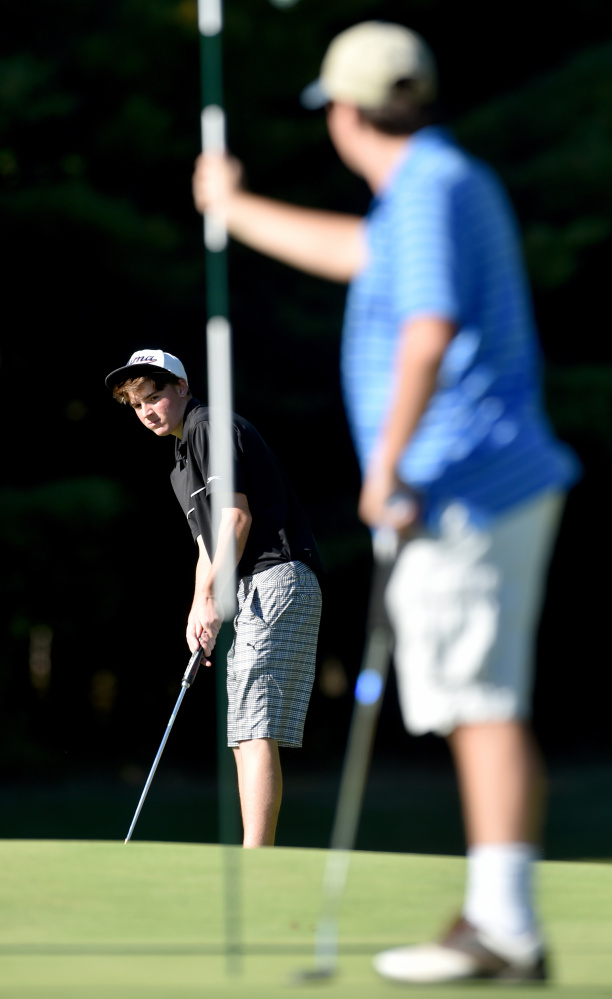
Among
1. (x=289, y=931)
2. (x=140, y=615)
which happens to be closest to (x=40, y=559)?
(x=140, y=615)

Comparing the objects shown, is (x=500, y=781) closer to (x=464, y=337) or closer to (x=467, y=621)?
(x=467, y=621)

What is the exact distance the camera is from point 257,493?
4766 mm

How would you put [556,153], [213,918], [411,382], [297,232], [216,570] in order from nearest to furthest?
[411,382] < [297,232] < [213,918] < [216,570] < [556,153]

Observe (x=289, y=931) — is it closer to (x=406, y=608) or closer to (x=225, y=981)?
(x=225, y=981)

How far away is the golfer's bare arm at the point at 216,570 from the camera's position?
14.9 ft

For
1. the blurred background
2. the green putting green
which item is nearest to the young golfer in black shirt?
the green putting green

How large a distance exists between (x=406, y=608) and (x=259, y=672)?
2.13 metres

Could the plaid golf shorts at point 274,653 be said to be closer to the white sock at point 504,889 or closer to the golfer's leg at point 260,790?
the golfer's leg at point 260,790

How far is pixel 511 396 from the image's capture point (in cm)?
267

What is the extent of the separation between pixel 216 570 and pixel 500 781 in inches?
80.2

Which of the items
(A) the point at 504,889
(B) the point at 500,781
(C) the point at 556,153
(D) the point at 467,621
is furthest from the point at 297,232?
(C) the point at 556,153

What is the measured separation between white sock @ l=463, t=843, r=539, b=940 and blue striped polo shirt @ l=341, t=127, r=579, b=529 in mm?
559

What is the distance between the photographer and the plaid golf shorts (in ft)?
15.3

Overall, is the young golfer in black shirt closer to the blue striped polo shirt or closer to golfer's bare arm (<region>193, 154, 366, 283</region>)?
golfer's bare arm (<region>193, 154, 366, 283</region>)
